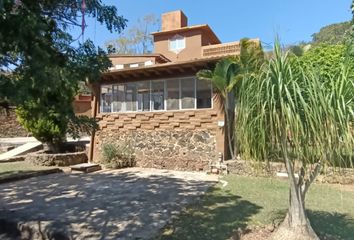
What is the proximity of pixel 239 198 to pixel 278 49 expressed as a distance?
4.72 meters

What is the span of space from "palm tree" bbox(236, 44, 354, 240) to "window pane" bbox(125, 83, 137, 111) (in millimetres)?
10821

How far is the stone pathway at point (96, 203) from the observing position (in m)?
5.74

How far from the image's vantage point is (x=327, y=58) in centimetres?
1304

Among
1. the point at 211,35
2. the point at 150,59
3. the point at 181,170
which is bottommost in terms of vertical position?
the point at 181,170

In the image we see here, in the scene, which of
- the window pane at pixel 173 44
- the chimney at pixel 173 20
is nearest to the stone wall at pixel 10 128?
the window pane at pixel 173 44

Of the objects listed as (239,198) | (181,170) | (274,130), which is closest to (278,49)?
(274,130)

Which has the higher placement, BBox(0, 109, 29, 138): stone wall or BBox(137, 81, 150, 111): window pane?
BBox(137, 81, 150, 111): window pane

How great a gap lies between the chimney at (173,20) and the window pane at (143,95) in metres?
18.1

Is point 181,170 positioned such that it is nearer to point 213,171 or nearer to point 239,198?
point 213,171

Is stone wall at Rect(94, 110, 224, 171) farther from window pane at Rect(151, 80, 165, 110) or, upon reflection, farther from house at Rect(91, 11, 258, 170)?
window pane at Rect(151, 80, 165, 110)

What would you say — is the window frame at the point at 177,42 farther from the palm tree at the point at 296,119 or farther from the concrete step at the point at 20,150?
the palm tree at the point at 296,119

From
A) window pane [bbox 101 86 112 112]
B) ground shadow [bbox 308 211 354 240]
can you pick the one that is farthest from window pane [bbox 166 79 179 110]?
ground shadow [bbox 308 211 354 240]

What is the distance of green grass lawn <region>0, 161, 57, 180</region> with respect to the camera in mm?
11923

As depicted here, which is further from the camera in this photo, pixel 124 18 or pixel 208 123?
pixel 208 123
